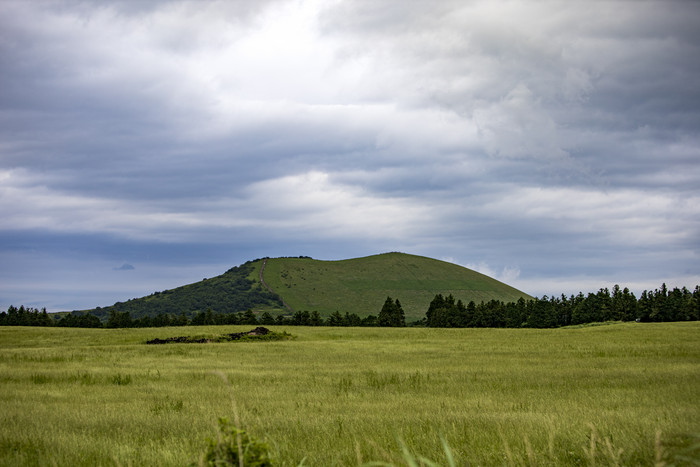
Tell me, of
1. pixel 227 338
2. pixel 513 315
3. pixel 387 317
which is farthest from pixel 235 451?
pixel 513 315

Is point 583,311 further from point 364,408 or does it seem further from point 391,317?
Answer: point 364,408

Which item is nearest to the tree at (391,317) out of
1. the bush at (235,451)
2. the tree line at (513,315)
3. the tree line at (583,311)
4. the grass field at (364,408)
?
the tree line at (513,315)

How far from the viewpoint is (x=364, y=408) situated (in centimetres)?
1496

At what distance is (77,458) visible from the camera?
948 centimetres

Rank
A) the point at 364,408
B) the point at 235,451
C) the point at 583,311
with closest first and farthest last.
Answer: the point at 235,451 < the point at 364,408 < the point at 583,311

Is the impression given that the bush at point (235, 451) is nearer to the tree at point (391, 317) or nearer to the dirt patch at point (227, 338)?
the dirt patch at point (227, 338)

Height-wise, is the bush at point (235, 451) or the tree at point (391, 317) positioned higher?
the bush at point (235, 451)

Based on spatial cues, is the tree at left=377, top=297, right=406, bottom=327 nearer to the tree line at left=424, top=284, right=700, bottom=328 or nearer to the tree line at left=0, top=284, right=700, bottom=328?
the tree line at left=0, top=284, right=700, bottom=328

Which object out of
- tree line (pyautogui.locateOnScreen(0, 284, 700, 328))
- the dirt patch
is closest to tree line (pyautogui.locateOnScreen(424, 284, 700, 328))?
tree line (pyautogui.locateOnScreen(0, 284, 700, 328))

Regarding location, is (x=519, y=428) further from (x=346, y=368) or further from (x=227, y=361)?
(x=227, y=361)

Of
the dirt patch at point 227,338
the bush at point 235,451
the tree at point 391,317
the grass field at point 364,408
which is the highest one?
the bush at point 235,451

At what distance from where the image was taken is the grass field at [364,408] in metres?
9.41

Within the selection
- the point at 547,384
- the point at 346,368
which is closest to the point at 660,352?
the point at 547,384

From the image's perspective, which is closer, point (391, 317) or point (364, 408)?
point (364, 408)
